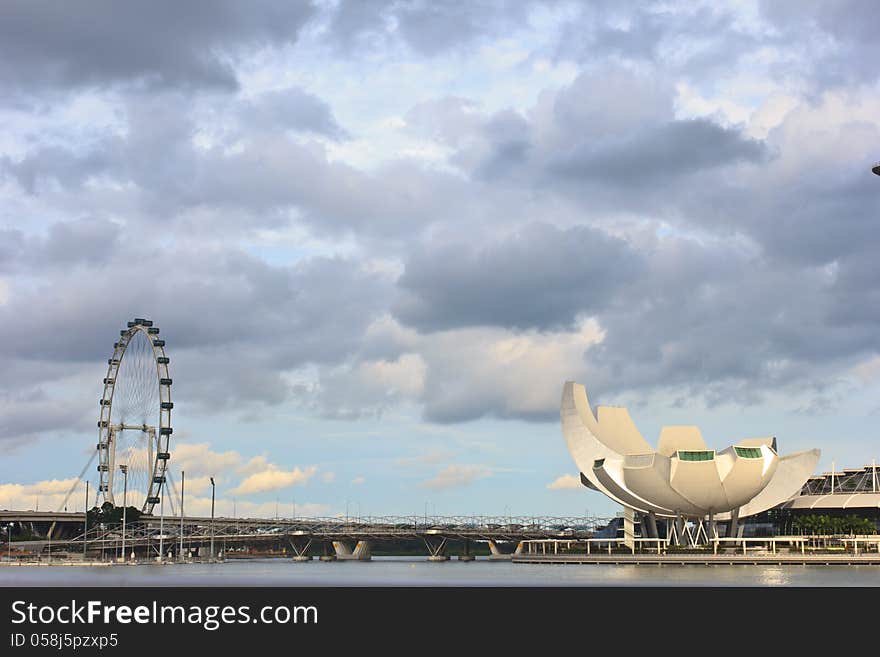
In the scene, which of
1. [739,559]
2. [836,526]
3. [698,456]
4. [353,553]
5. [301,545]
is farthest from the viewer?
[353,553]

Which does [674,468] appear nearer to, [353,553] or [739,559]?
[739,559]

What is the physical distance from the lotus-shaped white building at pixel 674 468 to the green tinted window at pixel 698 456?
0.09 meters

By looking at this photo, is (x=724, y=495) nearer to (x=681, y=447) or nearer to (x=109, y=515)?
(x=681, y=447)

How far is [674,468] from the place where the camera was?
11088 centimetres

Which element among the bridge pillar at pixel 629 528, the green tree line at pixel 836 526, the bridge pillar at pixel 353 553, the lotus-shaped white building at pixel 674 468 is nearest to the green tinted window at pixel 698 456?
the lotus-shaped white building at pixel 674 468

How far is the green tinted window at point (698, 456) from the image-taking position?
110 m

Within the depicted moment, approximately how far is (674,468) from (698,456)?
7.92 feet

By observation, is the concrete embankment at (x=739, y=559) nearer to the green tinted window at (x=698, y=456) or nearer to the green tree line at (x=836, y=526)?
the green tinted window at (x=698, y=456)

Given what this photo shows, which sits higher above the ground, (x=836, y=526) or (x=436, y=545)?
(x=436, y=545)

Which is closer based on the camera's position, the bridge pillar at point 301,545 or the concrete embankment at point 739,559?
the concrete embankment at point 739,559

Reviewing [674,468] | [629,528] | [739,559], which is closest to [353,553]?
[629,528]

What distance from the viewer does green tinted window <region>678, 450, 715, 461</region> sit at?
362 ft
